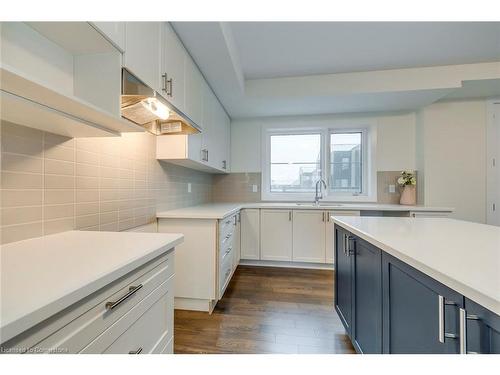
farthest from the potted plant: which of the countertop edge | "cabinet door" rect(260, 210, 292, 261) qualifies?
"cabinet door" rect(260, 210, 292, 261)

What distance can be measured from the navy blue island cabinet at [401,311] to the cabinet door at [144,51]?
1.51 meters

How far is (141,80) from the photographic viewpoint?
1117mm

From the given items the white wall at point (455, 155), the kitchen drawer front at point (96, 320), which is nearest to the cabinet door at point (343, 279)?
the kitchen drawer front at point (96, 320)

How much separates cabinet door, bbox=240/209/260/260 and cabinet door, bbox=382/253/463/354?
6.69 ft

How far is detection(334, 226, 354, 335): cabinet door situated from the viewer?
54.4 inches

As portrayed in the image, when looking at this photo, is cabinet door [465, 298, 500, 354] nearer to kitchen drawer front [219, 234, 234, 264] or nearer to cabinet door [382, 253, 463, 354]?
cabinet door [382, 253, 463, 354]

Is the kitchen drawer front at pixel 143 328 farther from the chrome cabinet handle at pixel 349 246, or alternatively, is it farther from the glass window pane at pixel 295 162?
the glass window pane at pixel 295 162

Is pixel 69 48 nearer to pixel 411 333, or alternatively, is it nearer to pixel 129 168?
pixel 129 168

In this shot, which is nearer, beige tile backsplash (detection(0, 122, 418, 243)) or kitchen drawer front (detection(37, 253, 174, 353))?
kitchen drawer front (detection(37, 253, 174, 353))

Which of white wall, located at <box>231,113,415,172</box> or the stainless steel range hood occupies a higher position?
white wall, located at <box>231,113,415,172</box>

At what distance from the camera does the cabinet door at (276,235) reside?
2.91m

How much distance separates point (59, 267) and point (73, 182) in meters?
0.68
